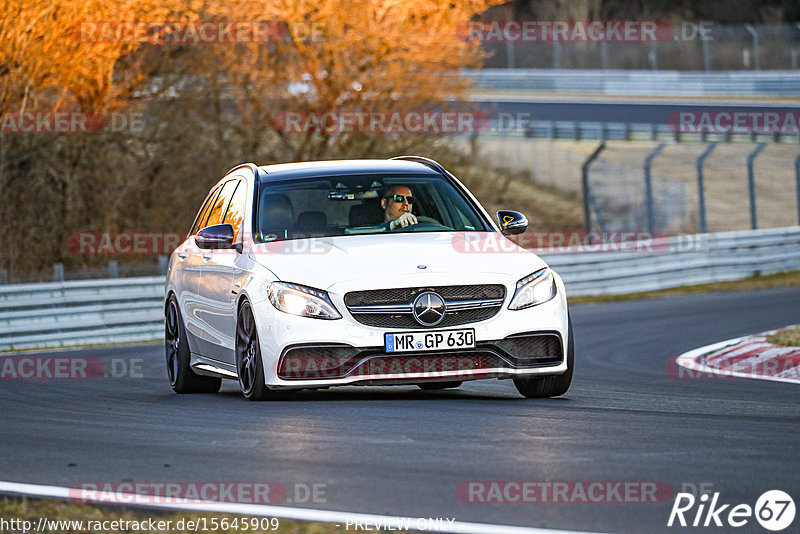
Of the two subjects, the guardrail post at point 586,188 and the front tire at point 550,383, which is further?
the guardrail post at point 586,188

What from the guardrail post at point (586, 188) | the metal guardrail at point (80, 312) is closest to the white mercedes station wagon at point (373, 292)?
the metal guardrail at point (80, 312)

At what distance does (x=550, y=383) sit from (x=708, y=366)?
4.49 m

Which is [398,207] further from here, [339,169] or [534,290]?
[534,290]

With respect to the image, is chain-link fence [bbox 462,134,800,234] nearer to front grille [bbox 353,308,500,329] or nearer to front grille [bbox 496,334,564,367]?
front grille [bbox 496,334,564,367]

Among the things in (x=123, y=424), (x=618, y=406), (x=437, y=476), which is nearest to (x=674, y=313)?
(x=618, y=406)

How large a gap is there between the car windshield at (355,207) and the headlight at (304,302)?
890 mm

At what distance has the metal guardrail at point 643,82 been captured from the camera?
164ft

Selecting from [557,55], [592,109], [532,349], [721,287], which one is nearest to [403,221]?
[532,349]

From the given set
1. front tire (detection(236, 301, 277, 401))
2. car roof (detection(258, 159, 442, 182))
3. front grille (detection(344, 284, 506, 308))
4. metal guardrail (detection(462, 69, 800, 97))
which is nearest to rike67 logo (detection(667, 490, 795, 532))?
front grille (detection(344, 284, 506, 308))

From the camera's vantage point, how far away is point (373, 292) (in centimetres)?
930

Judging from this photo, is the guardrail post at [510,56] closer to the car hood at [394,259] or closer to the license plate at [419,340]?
the car hood at [394,259]

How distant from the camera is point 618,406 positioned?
9.49 meters

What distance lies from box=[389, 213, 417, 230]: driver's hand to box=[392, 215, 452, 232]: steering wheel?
0.10 feet

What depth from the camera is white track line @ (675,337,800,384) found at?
12.3 m
